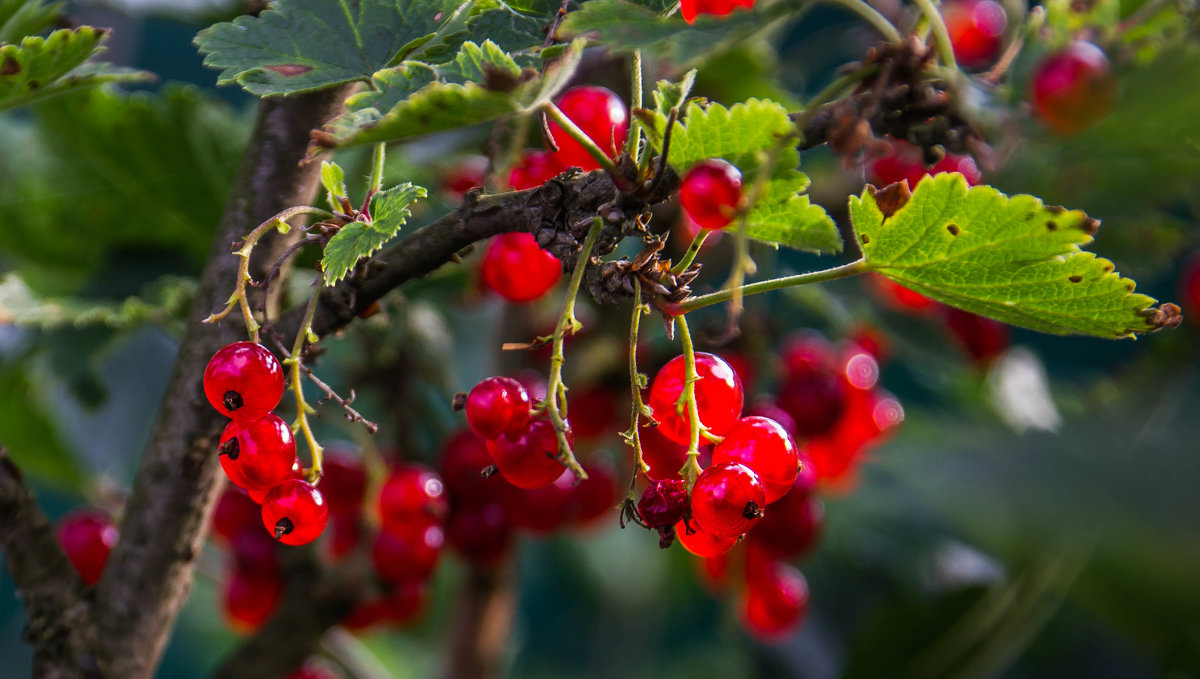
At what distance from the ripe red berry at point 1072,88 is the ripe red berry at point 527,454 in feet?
Answer: 1.38

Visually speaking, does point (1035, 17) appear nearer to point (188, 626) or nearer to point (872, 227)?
point (872, 227)

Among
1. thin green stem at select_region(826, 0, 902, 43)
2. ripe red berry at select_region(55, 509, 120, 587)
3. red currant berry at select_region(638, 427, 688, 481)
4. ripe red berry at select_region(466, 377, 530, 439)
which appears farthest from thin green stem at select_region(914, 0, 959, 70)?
ripe red berry at select_region(55, 509, 120, 587)

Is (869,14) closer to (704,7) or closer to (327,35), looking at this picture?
(704,7)

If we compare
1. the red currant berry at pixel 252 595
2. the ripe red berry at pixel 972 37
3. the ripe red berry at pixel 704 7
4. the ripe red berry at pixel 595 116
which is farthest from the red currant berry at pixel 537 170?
the ripe red berry at pixel 972 37

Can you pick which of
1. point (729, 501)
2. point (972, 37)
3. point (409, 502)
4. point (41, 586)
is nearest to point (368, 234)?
point (729, 501)

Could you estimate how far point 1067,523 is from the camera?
0.67 meters

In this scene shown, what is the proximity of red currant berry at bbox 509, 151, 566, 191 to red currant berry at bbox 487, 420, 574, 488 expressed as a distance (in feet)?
0.42

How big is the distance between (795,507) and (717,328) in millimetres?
229

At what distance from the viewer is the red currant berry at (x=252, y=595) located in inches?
33.0

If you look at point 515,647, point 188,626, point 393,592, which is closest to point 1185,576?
point 393,592

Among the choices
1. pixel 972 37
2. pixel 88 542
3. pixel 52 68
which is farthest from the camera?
pixel 972 37

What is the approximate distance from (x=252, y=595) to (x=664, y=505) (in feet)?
1.89

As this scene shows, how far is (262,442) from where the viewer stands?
0.39 m

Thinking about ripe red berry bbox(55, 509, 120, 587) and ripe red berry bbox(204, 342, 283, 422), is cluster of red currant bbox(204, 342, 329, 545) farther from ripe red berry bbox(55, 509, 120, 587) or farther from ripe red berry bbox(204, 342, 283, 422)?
ripe red berry bbox(55, 509, 120, 587)
